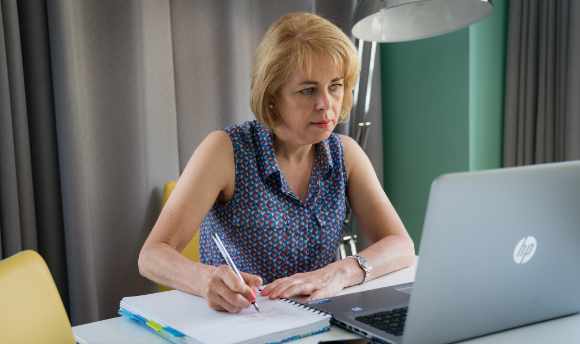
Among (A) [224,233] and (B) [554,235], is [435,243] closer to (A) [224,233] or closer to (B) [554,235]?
(B) [554,235]

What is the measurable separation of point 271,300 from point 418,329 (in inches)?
13.0

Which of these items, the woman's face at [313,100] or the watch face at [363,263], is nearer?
the watch face at [363,263]

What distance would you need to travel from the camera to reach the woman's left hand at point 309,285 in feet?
3.34

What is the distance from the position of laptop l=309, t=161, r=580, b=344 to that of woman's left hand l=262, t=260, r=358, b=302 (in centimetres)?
14

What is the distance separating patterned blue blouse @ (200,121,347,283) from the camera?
55.4 inches

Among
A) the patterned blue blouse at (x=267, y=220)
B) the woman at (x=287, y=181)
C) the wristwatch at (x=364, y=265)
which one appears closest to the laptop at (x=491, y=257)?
the wristwatch at (x=364, y=265)

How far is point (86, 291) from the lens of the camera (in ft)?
5.78

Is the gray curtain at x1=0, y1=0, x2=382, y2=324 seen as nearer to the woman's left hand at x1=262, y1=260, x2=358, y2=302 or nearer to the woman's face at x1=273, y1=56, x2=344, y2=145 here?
the woman's face at x1=273, y1=56, x2=344, y2=145

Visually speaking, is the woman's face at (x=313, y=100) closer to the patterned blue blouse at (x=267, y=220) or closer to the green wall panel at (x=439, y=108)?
the patterned blue blouse at (x=267, y=220)

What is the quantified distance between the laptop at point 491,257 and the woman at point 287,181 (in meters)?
0.39

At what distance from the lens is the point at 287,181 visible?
146cm

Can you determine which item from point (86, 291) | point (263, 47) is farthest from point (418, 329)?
point (86, 291)

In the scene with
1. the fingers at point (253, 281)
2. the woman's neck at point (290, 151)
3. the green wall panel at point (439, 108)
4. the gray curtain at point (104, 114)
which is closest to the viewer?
the fingers at point (253, 281)

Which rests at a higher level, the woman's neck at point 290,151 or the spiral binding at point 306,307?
the woman's neck at point 290,151
